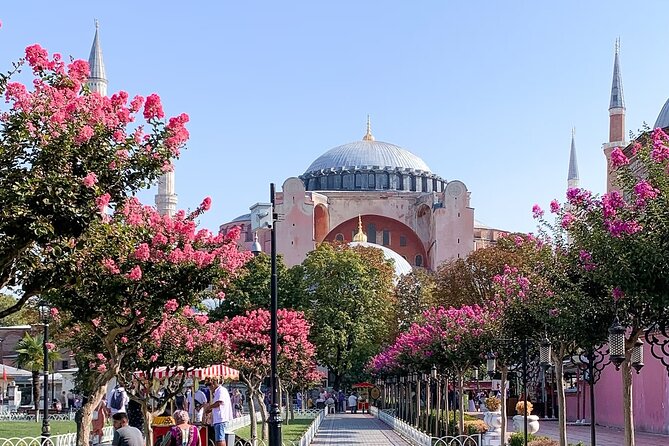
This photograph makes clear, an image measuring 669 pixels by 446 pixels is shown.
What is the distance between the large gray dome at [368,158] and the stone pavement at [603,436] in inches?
2555

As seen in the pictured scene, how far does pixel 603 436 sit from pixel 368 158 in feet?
235

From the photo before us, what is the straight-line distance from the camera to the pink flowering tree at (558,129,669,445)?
872 cm

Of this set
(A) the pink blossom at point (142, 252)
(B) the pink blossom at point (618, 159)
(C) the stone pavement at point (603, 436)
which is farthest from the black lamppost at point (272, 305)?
(C) the stone pavement at point (603, 436)

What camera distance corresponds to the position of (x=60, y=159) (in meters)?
7.76

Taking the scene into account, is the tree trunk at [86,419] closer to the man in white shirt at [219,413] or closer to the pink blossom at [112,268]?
the man in white shirt at [219,413]

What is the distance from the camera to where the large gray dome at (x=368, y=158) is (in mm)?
96438

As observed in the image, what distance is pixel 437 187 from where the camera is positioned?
98438 millimetres

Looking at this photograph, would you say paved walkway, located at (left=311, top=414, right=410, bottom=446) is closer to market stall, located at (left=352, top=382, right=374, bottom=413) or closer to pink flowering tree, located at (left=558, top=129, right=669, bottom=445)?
pink flowering tree, located at (left=558, top=129, right=669, bottom=445)

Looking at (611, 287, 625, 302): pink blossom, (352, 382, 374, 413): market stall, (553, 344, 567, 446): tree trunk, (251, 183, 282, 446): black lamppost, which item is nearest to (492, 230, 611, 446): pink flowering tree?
(553, 344, 567, 446): tree trunk

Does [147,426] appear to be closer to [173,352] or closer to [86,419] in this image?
[173,352]

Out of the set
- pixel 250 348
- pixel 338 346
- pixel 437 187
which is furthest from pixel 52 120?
pixel 437 187

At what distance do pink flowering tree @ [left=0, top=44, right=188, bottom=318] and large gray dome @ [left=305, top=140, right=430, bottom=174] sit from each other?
8701cm

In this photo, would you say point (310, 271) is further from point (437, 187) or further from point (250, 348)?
point (437, 187)

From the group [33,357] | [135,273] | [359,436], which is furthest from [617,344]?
[33,357]
